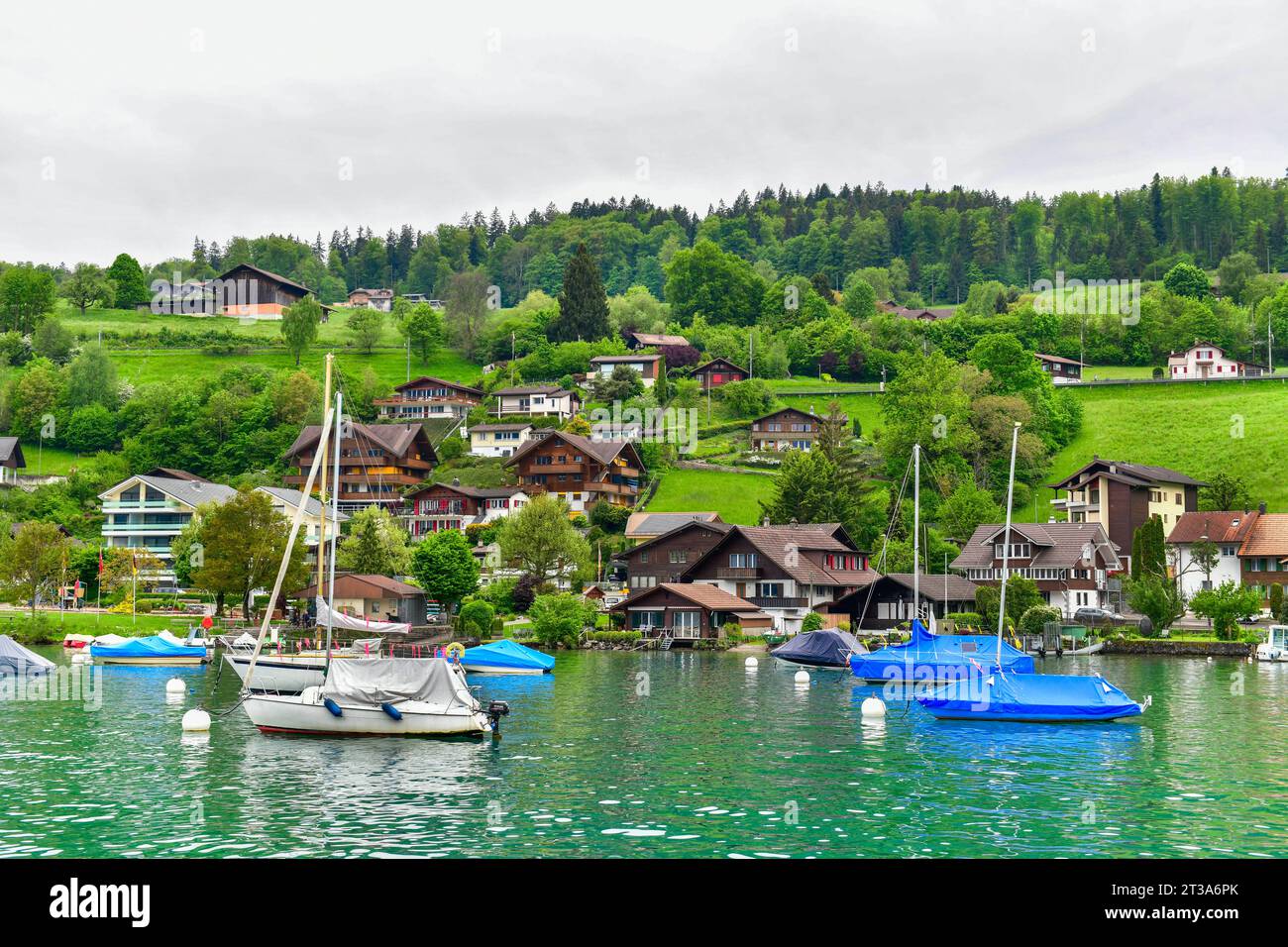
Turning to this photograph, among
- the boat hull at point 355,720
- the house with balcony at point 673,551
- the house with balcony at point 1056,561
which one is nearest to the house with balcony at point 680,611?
the house with balcony at point 673,551

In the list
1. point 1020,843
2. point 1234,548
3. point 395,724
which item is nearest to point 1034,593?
point 1234,548

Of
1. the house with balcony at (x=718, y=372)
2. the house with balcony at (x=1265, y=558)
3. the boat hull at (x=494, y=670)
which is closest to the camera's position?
the boat hull at (x=494, y=670)

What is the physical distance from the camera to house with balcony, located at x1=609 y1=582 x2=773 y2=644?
93.4 m

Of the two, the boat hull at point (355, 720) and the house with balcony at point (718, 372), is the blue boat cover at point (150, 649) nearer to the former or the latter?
the boat hull at point (355, 720)

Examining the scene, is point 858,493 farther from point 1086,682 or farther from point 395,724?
point 395,724

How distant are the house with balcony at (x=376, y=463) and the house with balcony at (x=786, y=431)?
4030cm

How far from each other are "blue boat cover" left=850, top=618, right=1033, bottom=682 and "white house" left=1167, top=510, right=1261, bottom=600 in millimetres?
47339

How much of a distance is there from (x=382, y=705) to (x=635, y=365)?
449 feet

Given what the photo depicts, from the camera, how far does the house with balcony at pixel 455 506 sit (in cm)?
13030

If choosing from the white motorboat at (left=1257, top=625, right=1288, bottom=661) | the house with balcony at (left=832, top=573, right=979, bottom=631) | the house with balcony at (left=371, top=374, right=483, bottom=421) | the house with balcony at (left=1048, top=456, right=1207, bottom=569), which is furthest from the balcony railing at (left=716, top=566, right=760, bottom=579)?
the house with balcony at (left=371, top=374, right=483, bottom=421)

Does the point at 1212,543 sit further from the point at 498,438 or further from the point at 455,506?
the point at 498,438

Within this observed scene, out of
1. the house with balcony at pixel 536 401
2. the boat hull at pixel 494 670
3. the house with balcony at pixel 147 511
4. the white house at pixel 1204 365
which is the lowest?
the boat hull at pixel 494 670

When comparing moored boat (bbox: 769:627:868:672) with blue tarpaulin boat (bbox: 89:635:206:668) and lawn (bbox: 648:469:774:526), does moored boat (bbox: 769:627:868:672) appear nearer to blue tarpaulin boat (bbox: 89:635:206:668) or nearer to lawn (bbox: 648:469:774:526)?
blue tarpaulin boat (bbox: 89:635:206:668)

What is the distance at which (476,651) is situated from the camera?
69125 millimetres
